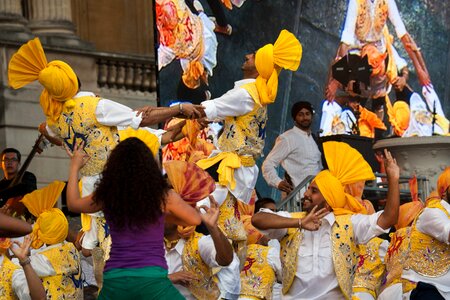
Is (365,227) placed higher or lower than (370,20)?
lower

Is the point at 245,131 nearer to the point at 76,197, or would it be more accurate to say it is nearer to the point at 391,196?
the point at 391,196

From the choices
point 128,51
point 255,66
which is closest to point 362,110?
point 128,51

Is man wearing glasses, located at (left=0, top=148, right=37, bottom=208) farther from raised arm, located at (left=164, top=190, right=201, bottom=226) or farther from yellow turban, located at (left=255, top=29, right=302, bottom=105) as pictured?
raised arm, located at (left=164, top=190, right=201, bottom=226)

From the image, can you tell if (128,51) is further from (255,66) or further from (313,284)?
(313,284)

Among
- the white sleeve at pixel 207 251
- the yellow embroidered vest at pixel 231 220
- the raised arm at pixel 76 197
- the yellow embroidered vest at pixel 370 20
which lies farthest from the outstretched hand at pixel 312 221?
the yellow embroidered vest at pixel 370 20

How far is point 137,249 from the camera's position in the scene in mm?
8984

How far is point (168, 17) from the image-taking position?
1809cm

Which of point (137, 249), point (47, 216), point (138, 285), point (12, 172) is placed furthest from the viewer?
point (12, 172)

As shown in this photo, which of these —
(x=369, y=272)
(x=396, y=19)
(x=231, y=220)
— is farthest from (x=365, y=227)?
(x=396, y=19)

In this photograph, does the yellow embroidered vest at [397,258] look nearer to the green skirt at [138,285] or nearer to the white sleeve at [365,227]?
the white sleeve at [365,227]

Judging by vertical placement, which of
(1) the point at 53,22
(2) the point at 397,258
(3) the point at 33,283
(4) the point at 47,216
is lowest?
(2) the point at 397,258

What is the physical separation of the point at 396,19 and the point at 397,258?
10064 mm

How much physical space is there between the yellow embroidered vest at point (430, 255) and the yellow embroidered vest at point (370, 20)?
34.1ft

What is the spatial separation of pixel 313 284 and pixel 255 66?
2.07 metres
